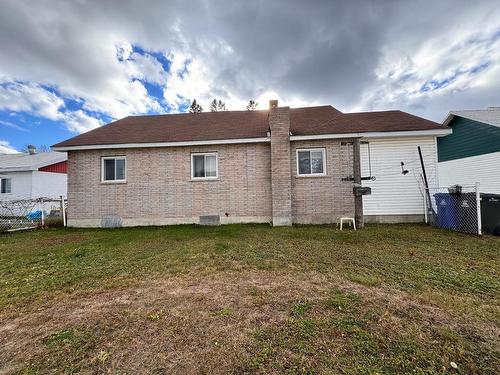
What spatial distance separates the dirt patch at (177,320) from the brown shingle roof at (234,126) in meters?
6.95

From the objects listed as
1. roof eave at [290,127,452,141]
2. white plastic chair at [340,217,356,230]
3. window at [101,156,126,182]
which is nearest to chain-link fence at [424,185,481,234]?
roof eave at [290,127,452,141]

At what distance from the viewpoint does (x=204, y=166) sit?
386 inches

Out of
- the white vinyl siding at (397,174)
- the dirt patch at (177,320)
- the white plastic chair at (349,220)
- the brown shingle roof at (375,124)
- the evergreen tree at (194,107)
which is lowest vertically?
the dirt patch at (177,320)

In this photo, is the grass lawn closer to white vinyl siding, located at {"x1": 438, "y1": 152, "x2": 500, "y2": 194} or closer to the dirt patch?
the dirt patch

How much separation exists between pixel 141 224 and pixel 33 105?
66.8 ft

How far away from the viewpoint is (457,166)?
13.9m

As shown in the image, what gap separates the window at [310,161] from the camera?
9.35 m

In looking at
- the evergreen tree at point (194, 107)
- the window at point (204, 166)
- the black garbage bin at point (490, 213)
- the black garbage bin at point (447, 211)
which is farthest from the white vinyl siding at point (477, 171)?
the evergreen tree at point (194, 107)

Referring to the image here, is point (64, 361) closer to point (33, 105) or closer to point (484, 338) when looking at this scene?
point (484, 338)

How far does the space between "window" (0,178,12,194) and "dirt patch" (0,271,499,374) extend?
69.6ft

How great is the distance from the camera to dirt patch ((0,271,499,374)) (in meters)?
1.99

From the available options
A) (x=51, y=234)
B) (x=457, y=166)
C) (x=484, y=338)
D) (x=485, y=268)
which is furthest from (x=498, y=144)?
(x=51, y=234)

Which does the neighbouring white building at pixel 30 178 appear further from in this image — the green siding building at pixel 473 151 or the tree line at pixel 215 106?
the green siding building at pixel 473 151

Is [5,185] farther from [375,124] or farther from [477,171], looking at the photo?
[477,171]
